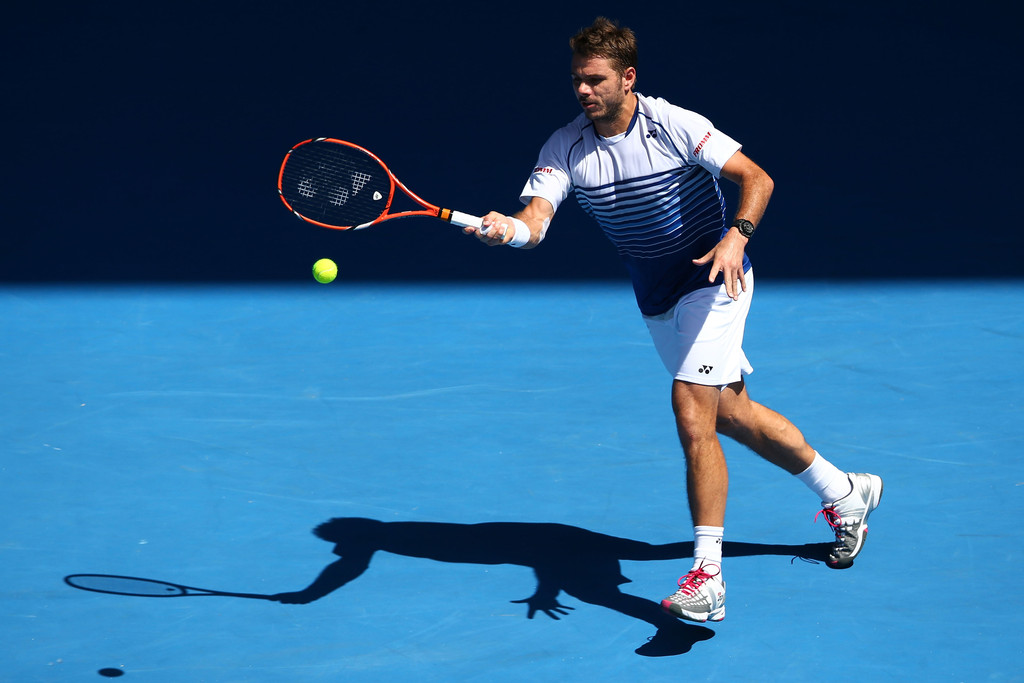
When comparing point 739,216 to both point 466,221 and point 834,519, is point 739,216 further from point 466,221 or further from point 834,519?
point 834,519

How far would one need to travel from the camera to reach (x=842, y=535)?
14.2ft

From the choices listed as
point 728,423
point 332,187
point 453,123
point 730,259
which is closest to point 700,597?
point 728,423

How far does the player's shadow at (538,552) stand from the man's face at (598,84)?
4.74 feet

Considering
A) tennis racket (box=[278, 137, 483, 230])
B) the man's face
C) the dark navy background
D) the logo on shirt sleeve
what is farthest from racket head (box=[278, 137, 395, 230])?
the dark navy background

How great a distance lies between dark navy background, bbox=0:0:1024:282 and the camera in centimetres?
761

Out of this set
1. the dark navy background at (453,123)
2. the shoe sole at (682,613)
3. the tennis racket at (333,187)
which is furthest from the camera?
the dark navy background at (453,123)

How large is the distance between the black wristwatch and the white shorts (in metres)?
0.21

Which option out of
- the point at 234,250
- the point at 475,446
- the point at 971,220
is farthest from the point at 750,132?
the point at 475,446

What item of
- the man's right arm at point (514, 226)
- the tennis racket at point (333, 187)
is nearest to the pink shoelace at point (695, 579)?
the man's right arm at point (514, 226)

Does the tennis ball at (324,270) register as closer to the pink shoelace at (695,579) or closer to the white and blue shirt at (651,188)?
the white and blue shirt at (651,188)

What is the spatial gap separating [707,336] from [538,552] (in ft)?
3.15

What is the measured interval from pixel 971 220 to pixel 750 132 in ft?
5.48

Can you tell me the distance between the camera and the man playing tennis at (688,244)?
400 cm

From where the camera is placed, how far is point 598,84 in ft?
13.3
